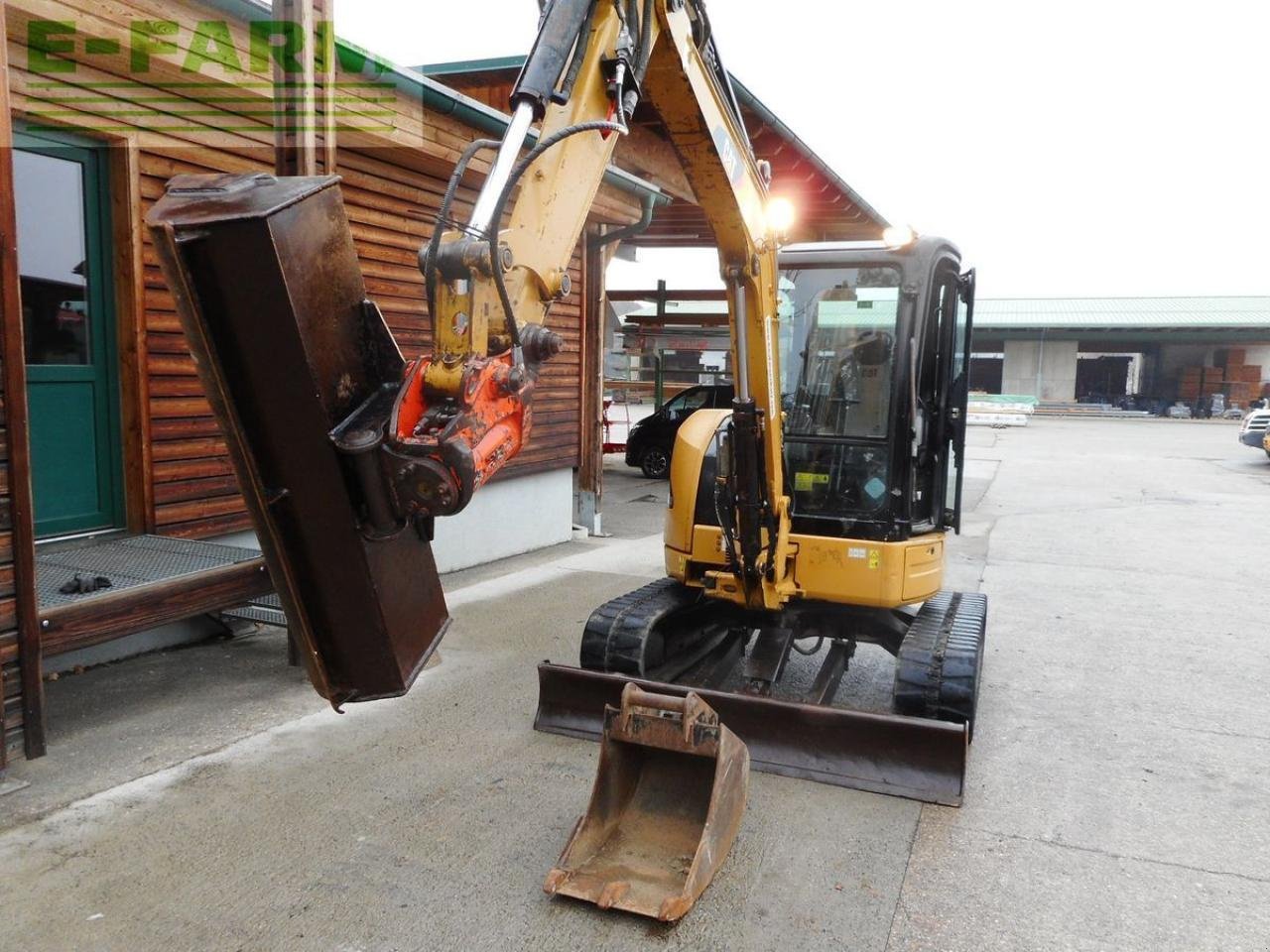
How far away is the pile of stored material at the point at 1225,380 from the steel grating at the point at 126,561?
4433 cm

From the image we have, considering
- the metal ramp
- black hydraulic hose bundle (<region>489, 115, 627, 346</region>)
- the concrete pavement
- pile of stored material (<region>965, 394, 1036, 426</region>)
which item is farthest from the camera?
pile of stored material (<region>965, 394, 1036, 426</region>)

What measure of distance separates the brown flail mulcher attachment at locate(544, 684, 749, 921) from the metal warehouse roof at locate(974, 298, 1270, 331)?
135 feet

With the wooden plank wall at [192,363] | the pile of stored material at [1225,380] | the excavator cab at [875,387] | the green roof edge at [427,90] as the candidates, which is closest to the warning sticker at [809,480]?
the excavator cab at [875,387]

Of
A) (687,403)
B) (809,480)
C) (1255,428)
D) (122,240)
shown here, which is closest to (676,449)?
(809,480)

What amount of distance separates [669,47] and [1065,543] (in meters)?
8.75

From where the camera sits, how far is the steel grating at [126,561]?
4.32 meters

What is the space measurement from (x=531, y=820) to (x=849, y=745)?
4.57 feet

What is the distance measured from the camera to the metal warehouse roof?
130ft

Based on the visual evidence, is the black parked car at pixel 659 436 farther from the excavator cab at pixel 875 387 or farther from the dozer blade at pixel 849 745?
the dozer blade at pixel 849 745

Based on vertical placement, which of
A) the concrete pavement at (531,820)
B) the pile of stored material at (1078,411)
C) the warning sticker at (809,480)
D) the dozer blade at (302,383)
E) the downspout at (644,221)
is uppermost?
the downspout at (644,221)

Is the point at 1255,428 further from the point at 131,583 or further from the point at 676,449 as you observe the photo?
the point at 131,583

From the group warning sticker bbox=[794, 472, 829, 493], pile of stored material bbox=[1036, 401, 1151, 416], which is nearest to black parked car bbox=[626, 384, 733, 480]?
warning sticker bbox=[794, 472, 829, 493]

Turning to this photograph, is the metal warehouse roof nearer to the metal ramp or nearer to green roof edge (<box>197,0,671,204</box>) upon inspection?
green roof edge (<box>197,0,671,204</box>)

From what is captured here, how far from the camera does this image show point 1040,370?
137 feet
